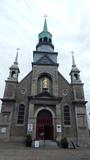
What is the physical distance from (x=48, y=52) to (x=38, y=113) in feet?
38.4

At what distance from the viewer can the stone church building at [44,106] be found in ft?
65.8

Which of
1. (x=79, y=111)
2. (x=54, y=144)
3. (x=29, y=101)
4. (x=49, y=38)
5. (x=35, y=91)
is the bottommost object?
(x=54, y=144)

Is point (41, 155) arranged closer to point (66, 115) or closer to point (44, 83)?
point (66, 115)

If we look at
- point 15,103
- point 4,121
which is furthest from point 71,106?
point 4,121

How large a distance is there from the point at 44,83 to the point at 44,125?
6.38m

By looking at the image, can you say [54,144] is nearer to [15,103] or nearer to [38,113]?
[38,113]

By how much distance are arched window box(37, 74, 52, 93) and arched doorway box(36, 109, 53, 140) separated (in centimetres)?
351

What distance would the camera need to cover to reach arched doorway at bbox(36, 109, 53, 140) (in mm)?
20125

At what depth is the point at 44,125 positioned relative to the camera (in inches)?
815

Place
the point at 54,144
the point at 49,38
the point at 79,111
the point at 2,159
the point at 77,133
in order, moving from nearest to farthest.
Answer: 1. the point at 2,159
2. the point at 54,144
3. the point at 77,133
4. the point at 79,111
5. the point at 49,38

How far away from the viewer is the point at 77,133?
800 inches

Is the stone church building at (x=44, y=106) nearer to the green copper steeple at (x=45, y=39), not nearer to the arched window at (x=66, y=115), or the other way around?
the arched window at (x=66, y=115)

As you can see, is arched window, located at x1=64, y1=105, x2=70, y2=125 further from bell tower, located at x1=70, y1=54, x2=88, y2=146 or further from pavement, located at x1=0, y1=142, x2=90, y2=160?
pavement, located at x1=0, y1=142, x2=90, y2=160

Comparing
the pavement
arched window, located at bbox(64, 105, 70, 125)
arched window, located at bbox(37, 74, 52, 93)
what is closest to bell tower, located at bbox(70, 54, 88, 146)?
arched window, located at bbox(64, 105, 70, 125)
